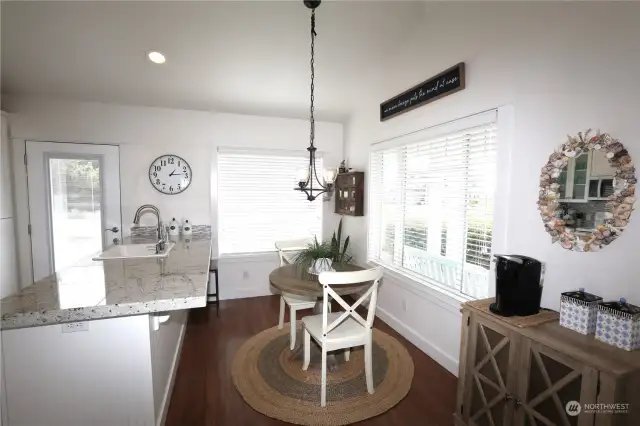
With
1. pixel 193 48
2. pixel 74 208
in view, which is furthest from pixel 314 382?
pixel 74 208

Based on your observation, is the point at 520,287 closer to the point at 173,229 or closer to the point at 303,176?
the point at 303,176

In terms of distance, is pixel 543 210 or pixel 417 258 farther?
pixel 417 258

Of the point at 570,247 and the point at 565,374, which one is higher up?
the point at 570,247

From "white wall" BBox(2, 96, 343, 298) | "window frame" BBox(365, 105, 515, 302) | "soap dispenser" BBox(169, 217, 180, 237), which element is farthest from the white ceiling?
"soap dispenser" BBox(169, 217, 180, 237)

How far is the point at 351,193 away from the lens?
3625 mm

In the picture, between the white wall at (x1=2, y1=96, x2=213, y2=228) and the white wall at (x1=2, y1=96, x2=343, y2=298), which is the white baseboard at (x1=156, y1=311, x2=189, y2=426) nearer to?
the white wall at (x1=2, y1=96, x2=343, y2=298)

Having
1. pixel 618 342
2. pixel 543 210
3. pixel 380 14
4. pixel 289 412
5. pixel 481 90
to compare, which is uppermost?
pixel 380 14

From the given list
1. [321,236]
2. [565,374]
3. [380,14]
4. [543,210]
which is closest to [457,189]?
[543,210]

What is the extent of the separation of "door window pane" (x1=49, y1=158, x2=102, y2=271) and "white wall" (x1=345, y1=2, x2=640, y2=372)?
348 cm

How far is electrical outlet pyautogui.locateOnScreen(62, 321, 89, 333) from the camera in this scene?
1.34m

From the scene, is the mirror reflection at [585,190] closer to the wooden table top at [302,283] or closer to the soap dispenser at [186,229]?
the wooden table top at [302,283]

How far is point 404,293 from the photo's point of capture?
285 cm

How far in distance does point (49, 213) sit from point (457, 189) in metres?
4.08

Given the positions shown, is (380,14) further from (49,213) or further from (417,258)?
(49,213)
